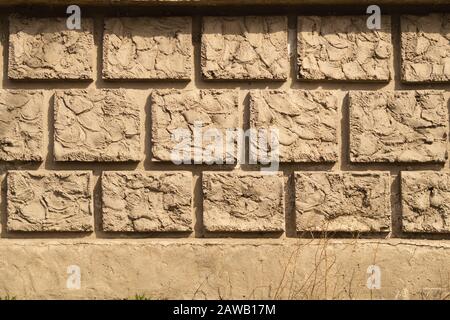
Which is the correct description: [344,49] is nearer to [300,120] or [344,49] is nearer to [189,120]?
[300,120]

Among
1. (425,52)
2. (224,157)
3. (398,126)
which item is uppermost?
(425,52)

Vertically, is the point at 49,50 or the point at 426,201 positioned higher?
the point at 49,50

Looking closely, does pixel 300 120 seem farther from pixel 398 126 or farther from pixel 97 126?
pixel 97 126

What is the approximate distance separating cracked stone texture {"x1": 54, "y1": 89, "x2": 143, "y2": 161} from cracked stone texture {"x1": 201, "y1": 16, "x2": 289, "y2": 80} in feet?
1.70

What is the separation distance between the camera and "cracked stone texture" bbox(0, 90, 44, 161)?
3877 mm

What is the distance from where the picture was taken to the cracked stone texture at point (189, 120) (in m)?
3.86

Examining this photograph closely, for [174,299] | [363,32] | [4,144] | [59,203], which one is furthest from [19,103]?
[363,32]

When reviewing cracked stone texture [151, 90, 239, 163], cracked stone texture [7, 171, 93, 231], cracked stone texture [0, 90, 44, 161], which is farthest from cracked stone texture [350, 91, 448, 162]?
cracked stone texture [0, 90, 44, 161]

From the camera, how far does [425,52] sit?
154 inches

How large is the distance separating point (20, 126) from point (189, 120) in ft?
3.27

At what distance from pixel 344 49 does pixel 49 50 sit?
5.73 ft

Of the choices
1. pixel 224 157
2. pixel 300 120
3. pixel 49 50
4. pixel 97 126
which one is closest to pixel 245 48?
pixel 300 120

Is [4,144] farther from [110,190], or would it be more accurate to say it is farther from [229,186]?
[229,186]

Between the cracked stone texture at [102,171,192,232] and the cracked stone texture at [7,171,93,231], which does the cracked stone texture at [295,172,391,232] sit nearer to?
the cracked stone texture at [102,171,192,232]
